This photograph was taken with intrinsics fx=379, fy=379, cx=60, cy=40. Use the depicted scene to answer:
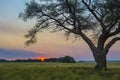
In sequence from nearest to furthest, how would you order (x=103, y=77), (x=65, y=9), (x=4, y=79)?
(x=103, y=77) → (x=4, y=79) → (x=65, y=9)

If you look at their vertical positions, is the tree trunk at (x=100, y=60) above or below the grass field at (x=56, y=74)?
above

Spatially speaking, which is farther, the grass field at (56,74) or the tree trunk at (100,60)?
the tree trunk at (100,60)

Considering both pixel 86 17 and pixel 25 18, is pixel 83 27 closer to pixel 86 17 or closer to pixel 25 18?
pixel 86 17

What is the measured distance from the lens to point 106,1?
139 ft

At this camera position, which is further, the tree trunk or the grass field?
the tree trunk

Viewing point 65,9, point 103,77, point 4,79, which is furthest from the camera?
point 65,9

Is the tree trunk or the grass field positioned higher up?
the tree trunk

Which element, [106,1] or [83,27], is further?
[83,27]

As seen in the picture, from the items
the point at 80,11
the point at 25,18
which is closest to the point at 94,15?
the point at 80,11

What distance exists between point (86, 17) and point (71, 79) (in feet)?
38.4

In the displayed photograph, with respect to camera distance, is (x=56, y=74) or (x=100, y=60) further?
(x=100, y=60)

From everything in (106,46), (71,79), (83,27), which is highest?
(83,27)

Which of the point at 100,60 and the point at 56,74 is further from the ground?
the point at 100,60

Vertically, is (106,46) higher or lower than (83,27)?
lower
